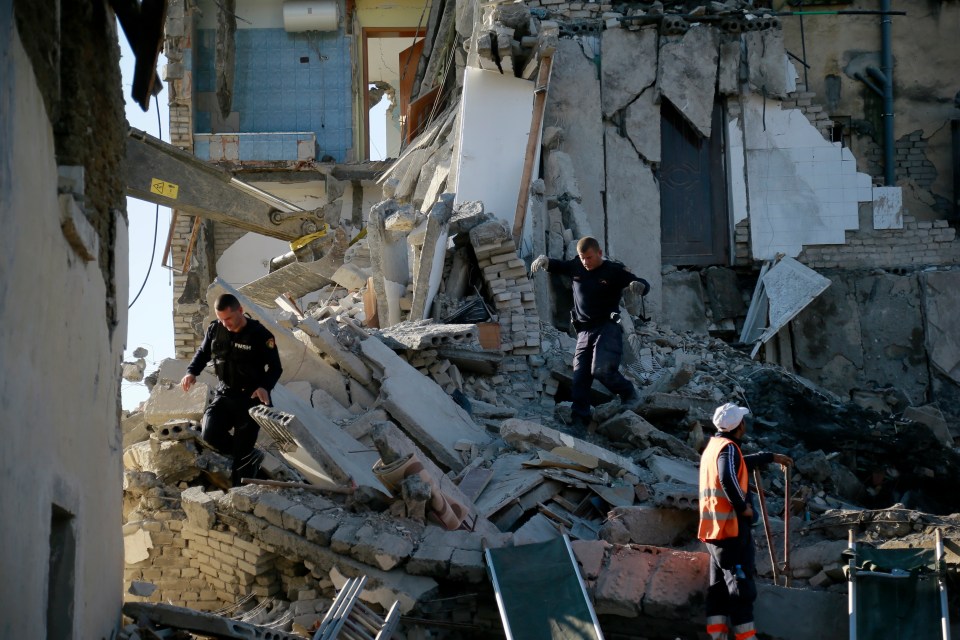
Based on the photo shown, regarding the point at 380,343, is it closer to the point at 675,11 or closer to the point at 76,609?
the point at 76,609

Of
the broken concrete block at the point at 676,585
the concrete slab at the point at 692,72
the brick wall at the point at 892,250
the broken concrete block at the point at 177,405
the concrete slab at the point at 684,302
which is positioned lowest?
the broken concrete block at the point at 676,585

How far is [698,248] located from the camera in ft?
50.9

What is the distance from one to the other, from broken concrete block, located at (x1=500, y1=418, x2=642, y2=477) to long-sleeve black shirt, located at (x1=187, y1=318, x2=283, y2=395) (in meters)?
1.92

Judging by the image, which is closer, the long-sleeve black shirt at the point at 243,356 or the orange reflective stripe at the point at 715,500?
the orange reflective stripe at the point at 715,500

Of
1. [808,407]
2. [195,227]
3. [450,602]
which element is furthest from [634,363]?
[195,227]

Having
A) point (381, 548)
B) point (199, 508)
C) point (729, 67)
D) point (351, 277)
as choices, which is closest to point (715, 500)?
point (381, 548)

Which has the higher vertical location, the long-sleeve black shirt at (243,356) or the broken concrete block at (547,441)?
the long-sleeve black shirt at (243,356)

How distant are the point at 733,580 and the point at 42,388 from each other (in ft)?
10.6

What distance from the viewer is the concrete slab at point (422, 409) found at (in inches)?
Answer: 341

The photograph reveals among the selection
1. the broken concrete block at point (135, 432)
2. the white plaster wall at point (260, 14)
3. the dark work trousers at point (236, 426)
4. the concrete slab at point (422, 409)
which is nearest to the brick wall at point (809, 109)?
the concrete slab at point (422, 409)

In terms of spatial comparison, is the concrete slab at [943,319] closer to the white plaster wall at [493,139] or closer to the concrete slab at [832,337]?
the concrete slab at [832,337]

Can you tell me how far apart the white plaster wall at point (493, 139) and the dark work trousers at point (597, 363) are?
14.0 ft

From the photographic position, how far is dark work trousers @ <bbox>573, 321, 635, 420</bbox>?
9.17m

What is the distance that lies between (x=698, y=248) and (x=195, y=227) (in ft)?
28.5
